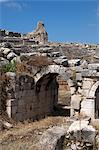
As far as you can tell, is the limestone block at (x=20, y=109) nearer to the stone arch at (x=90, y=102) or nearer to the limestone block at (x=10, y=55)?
the stone arch at (x=90, y=102)

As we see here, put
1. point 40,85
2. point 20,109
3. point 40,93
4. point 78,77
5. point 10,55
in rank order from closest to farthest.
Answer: point 20,109
point 78,77
point 40,85
point 40,93
point 10,55

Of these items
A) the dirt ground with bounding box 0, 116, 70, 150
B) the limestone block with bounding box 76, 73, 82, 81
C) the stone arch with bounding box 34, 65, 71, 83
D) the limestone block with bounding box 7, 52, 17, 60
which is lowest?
the dirt ground with bounding box 0, 116, 70, 150

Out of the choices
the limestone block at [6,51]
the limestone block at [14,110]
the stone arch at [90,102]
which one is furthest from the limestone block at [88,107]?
the limestone block at [6,51]

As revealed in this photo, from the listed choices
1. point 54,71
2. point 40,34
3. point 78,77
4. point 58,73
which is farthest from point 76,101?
point 40,34

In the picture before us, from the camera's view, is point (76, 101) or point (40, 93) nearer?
point (76, 101)

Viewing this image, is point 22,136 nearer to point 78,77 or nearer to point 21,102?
point 21,102

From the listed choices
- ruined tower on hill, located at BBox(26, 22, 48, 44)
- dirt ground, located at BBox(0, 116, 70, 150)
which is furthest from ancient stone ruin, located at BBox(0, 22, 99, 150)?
ruined tower on hill, located at BBox(26, 22, 48, 44)

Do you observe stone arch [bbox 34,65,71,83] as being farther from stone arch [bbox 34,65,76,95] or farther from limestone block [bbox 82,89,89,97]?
limestone block [bbox 82,89,89,97]

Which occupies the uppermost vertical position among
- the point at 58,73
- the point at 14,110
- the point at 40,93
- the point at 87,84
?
the point at 58,73

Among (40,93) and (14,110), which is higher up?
(40,93)

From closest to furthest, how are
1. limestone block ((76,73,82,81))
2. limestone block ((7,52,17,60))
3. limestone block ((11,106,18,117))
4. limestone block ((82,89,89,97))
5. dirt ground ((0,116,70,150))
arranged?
dirt ground ((0,116,70,150)) → limestone block ((11,106,18,117)) → limestone block ((82,89,89,97)) → limestone block ((76,73,82,81)) → limestone block ((7,52,17,60))

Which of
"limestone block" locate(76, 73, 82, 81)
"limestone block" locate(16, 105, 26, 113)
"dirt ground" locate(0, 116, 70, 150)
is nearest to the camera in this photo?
"dirt ground" locate(0, 116, 70, 150)

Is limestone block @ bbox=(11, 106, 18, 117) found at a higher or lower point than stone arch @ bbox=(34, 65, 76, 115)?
lower

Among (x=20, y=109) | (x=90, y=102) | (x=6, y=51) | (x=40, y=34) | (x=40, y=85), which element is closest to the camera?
(x=20, y=109)
